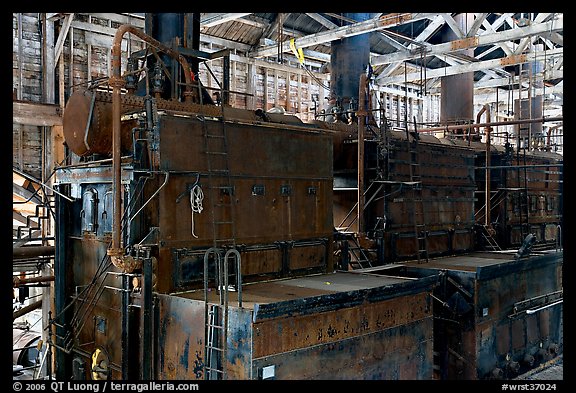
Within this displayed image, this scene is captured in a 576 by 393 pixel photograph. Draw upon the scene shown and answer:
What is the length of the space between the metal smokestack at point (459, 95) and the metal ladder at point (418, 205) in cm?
599

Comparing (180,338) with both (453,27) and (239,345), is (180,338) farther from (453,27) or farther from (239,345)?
(453,27)

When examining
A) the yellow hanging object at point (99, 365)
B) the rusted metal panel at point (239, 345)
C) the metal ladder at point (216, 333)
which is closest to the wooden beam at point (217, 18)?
the yellow hanging object at point (99, 365)

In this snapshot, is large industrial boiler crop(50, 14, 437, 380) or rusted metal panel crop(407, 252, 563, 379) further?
rusted metal panel crop(407, 252, 563, 379)

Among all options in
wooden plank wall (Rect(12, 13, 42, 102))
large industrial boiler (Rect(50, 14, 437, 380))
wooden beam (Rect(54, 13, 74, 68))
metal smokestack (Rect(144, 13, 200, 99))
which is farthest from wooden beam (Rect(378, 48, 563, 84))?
wooden plank wall (Rect(12, 13, 42, 102))

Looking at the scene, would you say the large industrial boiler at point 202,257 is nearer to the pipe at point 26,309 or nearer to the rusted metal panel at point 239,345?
the rusted metal panel at point 239,345

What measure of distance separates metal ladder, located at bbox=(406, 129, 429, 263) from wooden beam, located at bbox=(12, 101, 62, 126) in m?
9.26

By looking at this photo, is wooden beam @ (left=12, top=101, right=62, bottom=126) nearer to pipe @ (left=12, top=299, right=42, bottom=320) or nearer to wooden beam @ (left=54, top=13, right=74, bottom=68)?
wooden beam @ (left=54, top=13, right=74, bottom=68)

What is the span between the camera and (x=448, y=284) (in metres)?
10.8

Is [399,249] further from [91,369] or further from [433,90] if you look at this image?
[433,90]

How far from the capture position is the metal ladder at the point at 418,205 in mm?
12305

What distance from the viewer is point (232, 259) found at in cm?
873

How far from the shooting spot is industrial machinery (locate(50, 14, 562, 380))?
24.3 ft

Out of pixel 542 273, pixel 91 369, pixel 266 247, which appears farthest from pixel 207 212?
pixel 542 273

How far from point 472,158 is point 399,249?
388 centimetres
